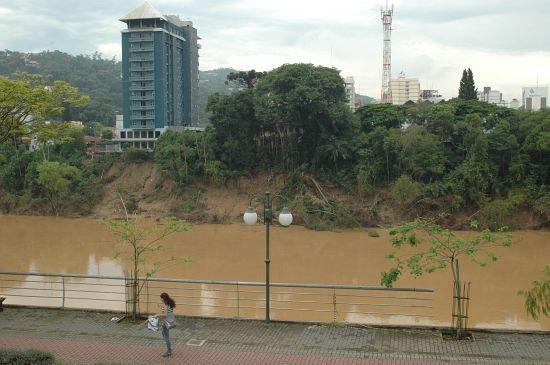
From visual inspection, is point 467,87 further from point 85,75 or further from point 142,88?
point 85,75

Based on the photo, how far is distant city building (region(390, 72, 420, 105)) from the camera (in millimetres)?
125188

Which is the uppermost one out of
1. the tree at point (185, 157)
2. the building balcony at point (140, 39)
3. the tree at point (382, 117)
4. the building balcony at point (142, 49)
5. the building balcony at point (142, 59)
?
the building balcony at point (140, 39)

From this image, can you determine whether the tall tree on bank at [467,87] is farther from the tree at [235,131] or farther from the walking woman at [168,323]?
the walking woman at [168,323]

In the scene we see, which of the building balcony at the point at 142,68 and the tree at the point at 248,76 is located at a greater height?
the building balcony at the point at 142,68

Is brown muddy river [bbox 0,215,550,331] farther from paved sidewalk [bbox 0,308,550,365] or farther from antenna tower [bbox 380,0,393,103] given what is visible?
antenna tower [bbox 380,0,393,103]

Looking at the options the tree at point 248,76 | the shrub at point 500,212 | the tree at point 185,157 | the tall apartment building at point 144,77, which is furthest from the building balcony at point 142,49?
the shrub at point 500,212

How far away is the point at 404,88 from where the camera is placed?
126m

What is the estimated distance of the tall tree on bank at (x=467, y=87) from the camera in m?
44.4

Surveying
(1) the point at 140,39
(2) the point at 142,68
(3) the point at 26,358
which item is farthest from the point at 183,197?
(3) the point at 26,358

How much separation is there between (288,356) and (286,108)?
25.3 m

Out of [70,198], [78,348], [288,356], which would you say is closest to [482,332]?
[288,356]

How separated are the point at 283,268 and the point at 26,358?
15.5m

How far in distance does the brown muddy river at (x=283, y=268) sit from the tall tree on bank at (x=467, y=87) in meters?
17.5

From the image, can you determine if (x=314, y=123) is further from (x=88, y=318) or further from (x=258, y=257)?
(x=88, y=318)
